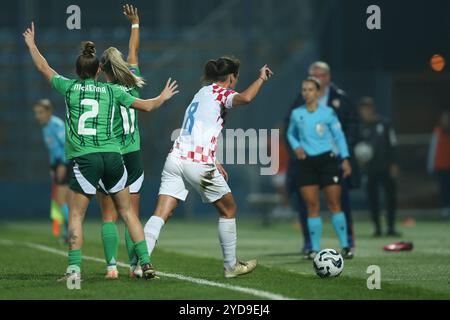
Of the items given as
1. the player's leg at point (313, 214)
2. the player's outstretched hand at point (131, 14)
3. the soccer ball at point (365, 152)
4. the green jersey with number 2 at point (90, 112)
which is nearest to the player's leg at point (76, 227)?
the green jersey with number 2 at point (90, 112)

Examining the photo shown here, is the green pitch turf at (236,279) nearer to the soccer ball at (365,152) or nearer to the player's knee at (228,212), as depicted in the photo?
the player's knee at (228,212)

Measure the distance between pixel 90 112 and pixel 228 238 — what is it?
171cm

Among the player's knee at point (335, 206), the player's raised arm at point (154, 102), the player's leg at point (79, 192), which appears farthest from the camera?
the player's knee at point (335, 206)

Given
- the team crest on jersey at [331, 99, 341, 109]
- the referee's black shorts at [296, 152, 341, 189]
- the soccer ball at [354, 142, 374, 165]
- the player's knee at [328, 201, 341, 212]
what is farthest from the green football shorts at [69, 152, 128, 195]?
the soccer ball at [354, 142, 374, 165]

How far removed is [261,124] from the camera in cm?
2795

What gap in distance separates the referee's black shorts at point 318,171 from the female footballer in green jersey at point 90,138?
402cm

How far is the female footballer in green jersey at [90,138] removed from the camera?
32.7 ft

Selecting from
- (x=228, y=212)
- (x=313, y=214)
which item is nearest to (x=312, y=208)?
(x=313, y=214)

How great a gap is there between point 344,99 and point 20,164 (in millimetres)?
15553

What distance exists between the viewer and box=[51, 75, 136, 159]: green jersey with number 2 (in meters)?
9.95

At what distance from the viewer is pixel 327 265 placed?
35.1ft

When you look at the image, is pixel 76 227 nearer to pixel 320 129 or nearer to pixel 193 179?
pixel 193 179
